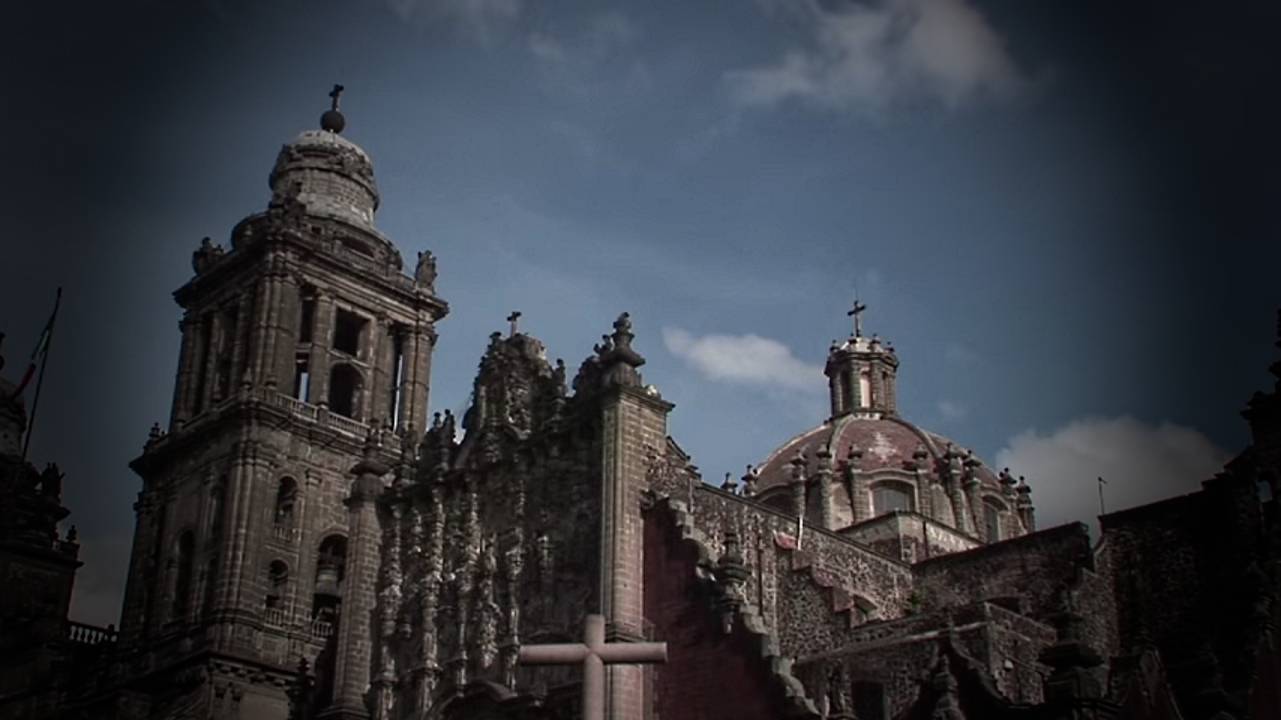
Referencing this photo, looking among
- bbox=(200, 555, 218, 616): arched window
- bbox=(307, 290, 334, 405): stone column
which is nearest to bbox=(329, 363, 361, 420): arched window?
bbox=(307, 290, 334, 405): stone column

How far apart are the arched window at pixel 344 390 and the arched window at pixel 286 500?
3.11 meters

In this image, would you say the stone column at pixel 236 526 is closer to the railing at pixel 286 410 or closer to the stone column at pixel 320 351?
the railing at pixel 286 410

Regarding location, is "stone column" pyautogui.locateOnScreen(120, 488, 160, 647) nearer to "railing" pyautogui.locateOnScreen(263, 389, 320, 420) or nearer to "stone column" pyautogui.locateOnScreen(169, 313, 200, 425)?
"stone column" pyautogui.locateOnScreen(169, 313, 200, 425)

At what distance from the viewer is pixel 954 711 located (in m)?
20.4

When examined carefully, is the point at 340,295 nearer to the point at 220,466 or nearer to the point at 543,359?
the point at 220,466

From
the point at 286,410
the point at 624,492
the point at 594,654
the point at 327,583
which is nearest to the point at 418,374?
the point at 286,410

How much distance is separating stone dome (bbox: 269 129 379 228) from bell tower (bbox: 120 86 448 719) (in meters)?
0.05

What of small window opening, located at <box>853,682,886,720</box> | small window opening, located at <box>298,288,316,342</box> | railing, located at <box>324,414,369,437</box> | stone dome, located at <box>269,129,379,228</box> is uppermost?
stone dome, located at <box>269,129,379,228</box>

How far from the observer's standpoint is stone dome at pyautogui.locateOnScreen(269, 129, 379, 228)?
4450cm

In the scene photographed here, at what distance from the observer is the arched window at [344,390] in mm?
42719

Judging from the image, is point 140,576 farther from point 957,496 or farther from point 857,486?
point 957,496

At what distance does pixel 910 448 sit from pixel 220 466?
20.4m

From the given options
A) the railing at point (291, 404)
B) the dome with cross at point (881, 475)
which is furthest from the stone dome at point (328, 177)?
the dome with cross at point (881, 475)

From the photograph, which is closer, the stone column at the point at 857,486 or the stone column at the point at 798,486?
the stone column at the point at 857,486
